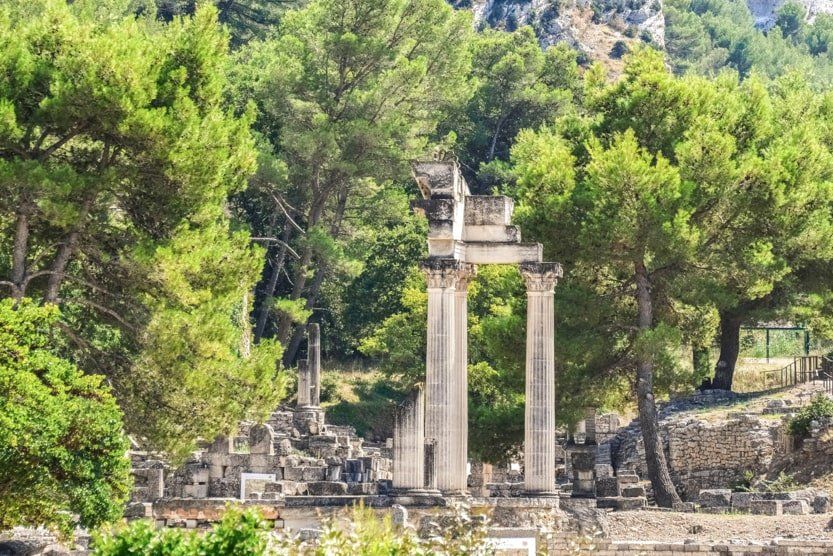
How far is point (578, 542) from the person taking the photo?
68.5ft

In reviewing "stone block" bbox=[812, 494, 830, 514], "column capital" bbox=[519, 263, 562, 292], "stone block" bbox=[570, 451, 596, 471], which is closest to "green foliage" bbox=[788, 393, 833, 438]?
"stone block" bbox=[812, 494, 830, 514]

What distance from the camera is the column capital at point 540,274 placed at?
3284 centimetres

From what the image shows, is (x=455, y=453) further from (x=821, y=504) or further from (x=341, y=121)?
(x=341, y=121)

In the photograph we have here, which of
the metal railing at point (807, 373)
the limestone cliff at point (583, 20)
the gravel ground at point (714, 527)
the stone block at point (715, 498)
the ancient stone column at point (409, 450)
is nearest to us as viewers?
the ancient stone column at point (409, 450)

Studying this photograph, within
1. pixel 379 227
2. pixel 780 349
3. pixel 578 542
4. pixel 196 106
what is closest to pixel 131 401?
pixel 196 106

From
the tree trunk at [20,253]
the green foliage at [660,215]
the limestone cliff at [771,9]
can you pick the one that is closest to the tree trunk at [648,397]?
the green foliage at [660,215]

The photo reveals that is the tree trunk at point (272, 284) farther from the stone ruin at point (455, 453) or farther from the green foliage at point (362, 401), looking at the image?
the stone ruin at point (455, 453)

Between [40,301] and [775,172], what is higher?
[775,172]

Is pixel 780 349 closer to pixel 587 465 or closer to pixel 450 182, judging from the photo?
pixel 587 465

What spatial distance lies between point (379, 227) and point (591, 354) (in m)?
21.2

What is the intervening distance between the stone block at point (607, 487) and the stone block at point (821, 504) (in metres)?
4.30

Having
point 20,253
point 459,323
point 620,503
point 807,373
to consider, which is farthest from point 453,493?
point 807,373

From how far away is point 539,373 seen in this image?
32.8m

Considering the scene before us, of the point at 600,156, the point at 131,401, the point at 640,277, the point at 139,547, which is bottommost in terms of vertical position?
the point at 139,547
